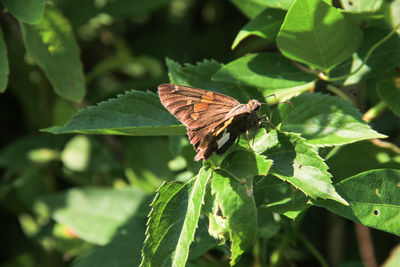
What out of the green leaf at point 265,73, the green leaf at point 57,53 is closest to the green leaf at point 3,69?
the green leaf at point 57,53

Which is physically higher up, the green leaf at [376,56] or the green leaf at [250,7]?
the green leaf at [250,7]

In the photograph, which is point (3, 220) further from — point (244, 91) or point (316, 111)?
point (316, 111)

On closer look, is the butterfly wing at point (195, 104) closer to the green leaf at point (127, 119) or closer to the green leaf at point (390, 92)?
the green leaf at point (127, 119)

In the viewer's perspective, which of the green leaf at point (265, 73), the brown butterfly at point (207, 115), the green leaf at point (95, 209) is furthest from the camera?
the green leaf at point (95, 209)

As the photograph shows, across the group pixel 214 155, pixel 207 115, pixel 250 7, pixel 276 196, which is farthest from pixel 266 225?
pixel 250 7

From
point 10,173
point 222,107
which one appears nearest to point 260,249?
point 222,107

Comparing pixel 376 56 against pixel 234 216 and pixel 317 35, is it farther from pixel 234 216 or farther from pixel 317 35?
pixel 234 216

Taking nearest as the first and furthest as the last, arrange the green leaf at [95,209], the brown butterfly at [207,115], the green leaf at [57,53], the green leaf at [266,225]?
1. the brown butterfly at [207,115]
2. the green leaf at [266,225]
3. the green leaf at [57,53]
4. the green leaf at [95,209]

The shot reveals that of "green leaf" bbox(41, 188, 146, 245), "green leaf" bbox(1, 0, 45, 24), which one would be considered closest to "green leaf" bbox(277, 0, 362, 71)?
"green leaf" bbox(1, 0, 45, 24)

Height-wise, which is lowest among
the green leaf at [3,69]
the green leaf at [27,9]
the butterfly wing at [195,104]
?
the butterfly wing at [195,104]
